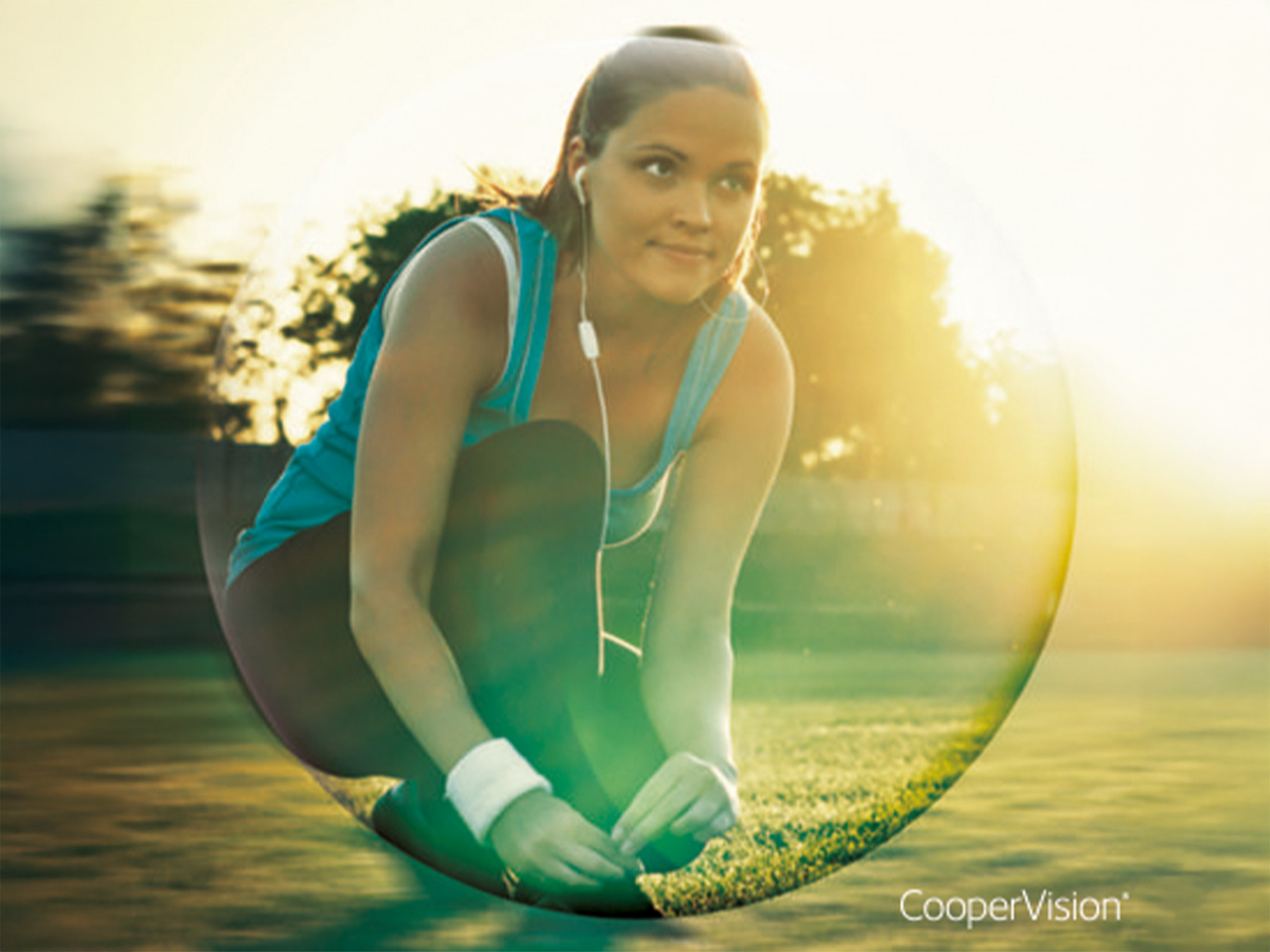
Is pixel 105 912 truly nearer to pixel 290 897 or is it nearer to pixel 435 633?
pixel 290 897

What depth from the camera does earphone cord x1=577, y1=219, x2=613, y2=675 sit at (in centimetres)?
268

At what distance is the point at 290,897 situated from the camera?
382cm

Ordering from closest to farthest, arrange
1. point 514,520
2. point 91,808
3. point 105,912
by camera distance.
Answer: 1. point 514,520
2. point 105,912
3. point 91,808

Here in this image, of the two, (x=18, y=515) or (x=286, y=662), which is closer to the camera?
(x=286, y=662)

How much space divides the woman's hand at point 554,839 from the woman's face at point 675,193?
0.89 m

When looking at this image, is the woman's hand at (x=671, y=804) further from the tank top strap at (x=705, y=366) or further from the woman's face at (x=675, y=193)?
the woman's face at (x=675, y=193)

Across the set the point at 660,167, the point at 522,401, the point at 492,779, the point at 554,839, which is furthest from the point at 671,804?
the point at 660,167

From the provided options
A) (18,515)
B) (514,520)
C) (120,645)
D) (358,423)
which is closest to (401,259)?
(358,423)

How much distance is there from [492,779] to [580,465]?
0.55 metres

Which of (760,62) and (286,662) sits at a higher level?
(760,62)

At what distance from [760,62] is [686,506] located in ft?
2.63

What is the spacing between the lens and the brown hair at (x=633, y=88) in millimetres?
2617

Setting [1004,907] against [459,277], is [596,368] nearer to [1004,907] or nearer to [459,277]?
[459,277]

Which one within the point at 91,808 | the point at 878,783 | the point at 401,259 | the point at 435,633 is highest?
the point at 401,259
